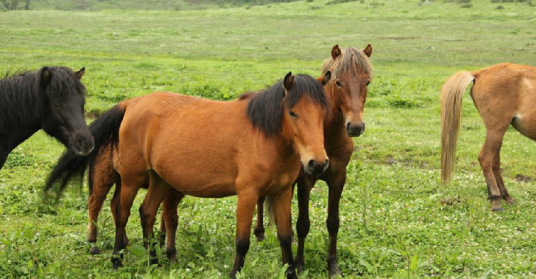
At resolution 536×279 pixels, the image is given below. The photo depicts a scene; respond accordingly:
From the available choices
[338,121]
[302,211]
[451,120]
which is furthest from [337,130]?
[451,120]

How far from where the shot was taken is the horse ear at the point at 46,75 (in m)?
5.79

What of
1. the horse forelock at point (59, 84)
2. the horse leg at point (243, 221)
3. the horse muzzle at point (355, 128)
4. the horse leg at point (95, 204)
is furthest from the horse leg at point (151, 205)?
the horse muzzle at point (355, 128)

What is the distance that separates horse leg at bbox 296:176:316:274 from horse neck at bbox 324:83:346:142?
0.47 meters

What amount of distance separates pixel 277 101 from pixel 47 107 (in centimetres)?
220

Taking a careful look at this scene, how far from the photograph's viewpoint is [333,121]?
6320 millimetres

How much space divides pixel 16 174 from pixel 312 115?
20.8ft

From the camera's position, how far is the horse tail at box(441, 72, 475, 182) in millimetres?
9641

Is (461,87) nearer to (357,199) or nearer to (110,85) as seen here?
(357,199)

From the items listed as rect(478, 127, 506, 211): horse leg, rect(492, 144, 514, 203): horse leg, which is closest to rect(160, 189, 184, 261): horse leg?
rect(478, 127, 506, 211): horse leg

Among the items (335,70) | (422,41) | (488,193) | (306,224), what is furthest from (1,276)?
(422,41)

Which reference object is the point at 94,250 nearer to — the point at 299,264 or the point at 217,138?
the point at 217,138

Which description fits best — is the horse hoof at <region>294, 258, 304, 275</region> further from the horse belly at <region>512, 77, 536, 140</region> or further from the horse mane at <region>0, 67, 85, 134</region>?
the horse belly at <region>512, 77, 536, 140</region>

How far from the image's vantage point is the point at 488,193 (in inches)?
377

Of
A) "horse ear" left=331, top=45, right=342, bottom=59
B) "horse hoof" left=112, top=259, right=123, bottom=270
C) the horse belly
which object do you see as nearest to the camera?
"horse ear" left=331, top=45, right=342, bottom=59
